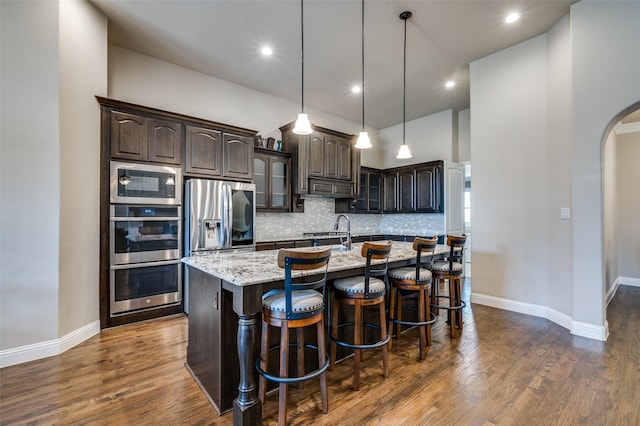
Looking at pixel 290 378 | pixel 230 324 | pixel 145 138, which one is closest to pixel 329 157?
pixel 145 138

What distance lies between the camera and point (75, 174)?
2.72 meters

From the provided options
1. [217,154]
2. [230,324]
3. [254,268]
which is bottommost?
[230,324]

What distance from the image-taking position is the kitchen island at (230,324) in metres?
1.56

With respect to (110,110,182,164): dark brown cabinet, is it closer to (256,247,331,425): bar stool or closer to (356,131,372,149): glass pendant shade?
(356,131,372,149): glass pendant shade

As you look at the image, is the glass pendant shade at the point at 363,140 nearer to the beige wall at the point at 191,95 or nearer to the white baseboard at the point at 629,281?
the beige wall at the point at 191,95

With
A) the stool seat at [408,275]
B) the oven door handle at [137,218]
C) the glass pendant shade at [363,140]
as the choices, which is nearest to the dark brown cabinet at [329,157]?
the glass pendant shade at [363,140]

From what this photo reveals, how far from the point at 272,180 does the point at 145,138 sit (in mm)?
1860

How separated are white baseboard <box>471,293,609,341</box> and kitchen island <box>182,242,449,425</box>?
2.53 meters

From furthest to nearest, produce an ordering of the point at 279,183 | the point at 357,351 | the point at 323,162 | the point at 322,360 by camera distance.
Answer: the point at 323,162
the point at 279,183
the point at 357,351
the point at 322,360

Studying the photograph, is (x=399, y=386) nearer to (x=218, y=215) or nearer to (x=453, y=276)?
(x=453, y=276)

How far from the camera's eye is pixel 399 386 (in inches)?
78.4

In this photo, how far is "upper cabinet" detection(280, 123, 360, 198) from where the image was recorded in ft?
15.7

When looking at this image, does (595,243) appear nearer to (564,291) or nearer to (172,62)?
(564,291)

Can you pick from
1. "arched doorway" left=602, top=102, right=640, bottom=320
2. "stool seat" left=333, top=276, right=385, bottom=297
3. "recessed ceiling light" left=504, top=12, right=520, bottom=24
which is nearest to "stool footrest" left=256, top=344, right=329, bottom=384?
"stool seat" left=333, top=276, right=385, bottom=297
